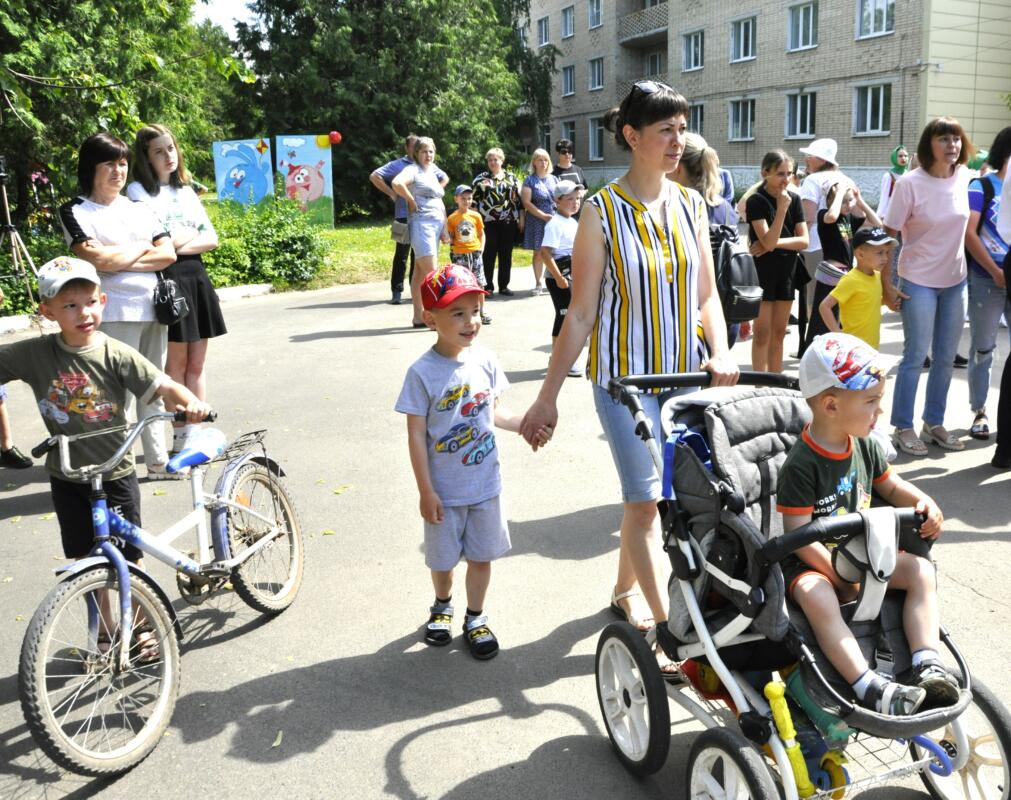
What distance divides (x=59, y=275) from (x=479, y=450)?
1.78 metres

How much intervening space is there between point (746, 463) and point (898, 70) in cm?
2860

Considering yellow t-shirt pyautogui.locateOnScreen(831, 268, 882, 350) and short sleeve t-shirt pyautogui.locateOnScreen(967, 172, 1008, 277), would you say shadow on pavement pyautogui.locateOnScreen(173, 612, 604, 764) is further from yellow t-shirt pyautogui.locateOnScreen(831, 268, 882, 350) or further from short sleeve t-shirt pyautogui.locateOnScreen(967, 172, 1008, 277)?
short sleeve t-shirt pyautogui.locateOnScreen(967, 172, 1008, 277)

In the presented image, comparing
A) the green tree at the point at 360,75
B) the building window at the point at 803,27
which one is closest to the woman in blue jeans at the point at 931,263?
the building window at the point at 803,27

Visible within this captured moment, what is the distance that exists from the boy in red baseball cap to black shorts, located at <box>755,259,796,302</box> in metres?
4.11

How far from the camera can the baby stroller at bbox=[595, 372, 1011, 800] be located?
2479 millimetres

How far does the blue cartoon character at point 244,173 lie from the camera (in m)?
21.3

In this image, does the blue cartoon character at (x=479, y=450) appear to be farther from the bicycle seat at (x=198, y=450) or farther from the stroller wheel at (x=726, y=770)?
the stroller wheel at (x=726, y=770)

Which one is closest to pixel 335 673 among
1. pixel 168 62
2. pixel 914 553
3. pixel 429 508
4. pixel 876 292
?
pixel 429 508

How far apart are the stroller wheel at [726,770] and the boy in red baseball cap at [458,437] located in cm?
134

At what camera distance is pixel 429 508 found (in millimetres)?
3736

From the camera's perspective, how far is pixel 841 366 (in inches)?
108

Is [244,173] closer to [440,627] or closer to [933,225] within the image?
[933,225]

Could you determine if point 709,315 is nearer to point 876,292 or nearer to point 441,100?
point 876,292

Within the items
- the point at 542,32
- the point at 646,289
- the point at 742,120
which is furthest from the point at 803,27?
the point at 646,289
